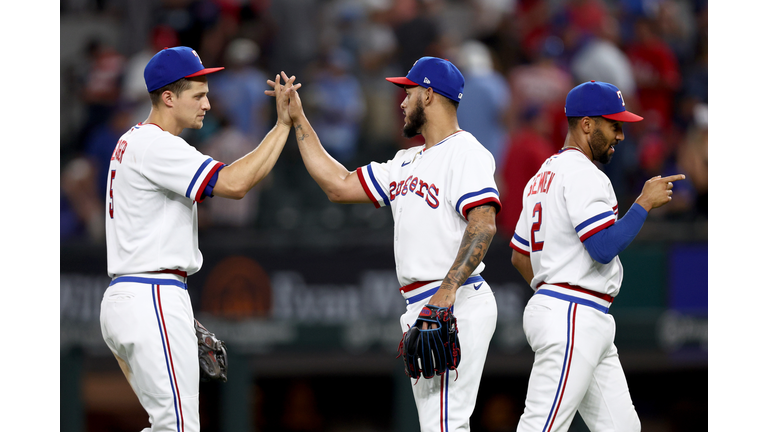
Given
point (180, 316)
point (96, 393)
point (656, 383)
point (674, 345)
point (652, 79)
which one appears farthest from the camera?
point (652, 79)

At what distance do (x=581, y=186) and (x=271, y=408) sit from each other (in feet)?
17.8

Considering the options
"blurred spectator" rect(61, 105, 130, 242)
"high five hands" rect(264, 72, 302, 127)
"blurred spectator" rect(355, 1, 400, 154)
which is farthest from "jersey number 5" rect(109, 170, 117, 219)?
"blurred spectator" rect(355, 1, 400, 154)

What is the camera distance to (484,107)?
339 inches

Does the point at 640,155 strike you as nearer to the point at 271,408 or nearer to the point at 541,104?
the point at 541,104

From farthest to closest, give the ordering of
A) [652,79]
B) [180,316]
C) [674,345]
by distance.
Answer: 1. [652,79]
2. [674,345]
3. [180,316]

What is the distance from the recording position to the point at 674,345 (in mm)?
7828

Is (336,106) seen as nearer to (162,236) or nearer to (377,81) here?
(377,81)

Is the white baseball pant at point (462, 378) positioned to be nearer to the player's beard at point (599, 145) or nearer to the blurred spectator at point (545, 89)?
the player's beard at point (599, 145)

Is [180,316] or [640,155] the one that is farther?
[640,155]

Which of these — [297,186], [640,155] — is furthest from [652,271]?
[297,186]

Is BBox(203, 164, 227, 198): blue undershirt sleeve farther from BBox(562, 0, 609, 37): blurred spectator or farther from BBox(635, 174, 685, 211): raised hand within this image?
BBox(562, 0, 609, 37): blurred spectator

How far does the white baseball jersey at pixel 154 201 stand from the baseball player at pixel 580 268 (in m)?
1.60

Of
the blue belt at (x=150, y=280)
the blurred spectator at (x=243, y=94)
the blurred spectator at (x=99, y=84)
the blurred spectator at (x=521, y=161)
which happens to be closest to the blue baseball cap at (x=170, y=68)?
the blue belt at (x=150, y=280)

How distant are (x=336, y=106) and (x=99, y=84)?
2784mm
